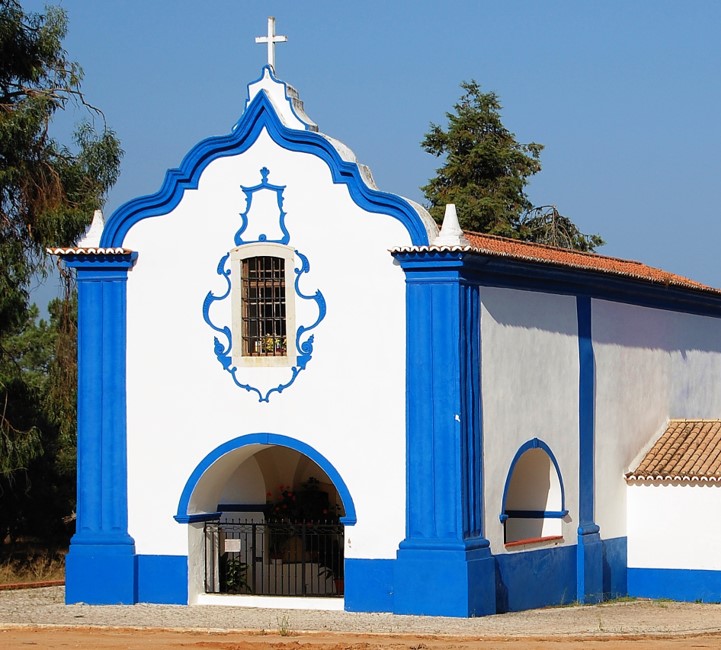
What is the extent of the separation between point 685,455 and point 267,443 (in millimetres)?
6837

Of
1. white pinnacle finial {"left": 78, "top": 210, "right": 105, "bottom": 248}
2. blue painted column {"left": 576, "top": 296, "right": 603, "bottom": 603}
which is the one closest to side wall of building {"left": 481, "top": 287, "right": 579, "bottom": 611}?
blue painted column {"left": 576, "top": 296, "right": 603, "bottom": 603}

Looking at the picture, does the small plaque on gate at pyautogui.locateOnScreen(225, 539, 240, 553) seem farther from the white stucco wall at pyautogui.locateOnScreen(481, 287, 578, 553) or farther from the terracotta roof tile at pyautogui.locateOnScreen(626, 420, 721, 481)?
the terracotta roof tile at pyautogui.locateOnScreen(626, 420, 721, 481)

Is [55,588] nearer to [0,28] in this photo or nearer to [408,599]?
[408,599]

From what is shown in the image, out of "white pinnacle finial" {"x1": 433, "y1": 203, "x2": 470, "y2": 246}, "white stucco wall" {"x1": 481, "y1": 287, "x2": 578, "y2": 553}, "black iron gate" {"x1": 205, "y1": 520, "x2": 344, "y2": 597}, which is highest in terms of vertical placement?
"white pinnacle finial" {"x1": 433, "y1": 203, "x2": 470, "y2": 246}

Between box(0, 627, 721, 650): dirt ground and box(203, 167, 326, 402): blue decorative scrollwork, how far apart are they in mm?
3601

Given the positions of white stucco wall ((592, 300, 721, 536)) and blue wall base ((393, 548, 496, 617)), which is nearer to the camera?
blue wall base ((393, 548, 496, 617))

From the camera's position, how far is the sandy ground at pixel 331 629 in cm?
1744

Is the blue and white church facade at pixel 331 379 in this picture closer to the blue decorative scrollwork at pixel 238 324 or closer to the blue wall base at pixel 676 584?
the blue decorative scrollwork at pixel 238 324

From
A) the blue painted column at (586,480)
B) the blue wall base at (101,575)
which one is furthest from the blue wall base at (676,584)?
the blue wall base at (101,575)

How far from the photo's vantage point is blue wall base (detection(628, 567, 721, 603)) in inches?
909

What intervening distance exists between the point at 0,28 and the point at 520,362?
458 inches

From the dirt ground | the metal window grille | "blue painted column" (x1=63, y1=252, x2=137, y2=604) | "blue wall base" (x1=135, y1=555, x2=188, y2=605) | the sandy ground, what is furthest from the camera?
"blue painted column" (x1=63, y1=252, x2=137, y2=604)

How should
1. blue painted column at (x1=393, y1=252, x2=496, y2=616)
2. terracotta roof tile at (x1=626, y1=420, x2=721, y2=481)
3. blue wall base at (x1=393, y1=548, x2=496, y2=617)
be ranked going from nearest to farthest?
1. blue wall base at (x1=393, y1=548, x2=496, y2=617)
2. blue painted column at (x1=393, y1=252, x2=496, y2=616)
3. terracotta roof tile at (x1=626, y1=420, x2=721, y2=481)

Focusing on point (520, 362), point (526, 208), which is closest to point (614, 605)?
point (520, 362)
